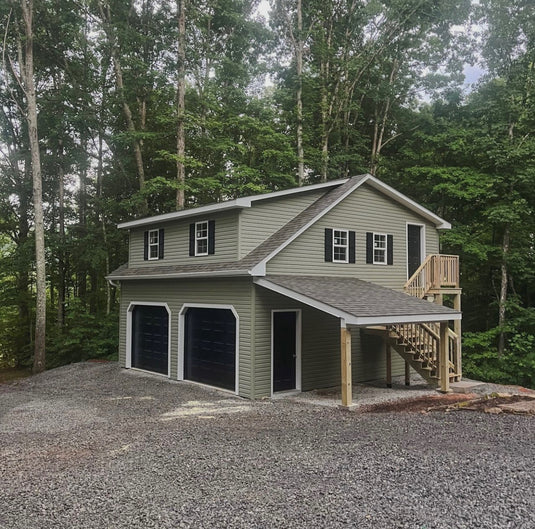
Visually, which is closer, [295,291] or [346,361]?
[346,361]

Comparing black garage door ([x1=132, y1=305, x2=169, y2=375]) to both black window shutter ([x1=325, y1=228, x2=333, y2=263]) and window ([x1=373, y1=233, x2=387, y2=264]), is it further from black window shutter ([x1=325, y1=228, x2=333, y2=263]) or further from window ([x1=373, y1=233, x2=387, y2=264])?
window ([x1=373, y1=233, x2=387, y2=264])

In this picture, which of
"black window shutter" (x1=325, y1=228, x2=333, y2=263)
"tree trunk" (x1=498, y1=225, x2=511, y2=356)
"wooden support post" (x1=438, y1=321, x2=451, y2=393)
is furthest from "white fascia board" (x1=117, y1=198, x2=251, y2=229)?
"tree trunk" (x1=498, y1=225, x2=511, y2=356)

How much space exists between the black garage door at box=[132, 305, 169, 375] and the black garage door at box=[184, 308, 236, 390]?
1298 mm

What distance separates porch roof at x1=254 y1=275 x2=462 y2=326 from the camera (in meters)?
10.7

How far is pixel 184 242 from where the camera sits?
15.7 metres

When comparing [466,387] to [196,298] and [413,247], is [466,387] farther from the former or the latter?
[196,298]

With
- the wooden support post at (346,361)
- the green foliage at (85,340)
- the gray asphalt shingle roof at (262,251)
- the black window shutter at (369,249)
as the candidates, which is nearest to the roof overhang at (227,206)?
the gray asphalt shingle roof at (262,251)

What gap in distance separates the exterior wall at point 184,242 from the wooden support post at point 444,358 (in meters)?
5.89

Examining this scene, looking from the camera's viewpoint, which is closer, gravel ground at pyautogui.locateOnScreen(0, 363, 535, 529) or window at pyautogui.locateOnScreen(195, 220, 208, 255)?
gravel ground at pyautogui.locateOnScreen(0, 363, 535, 529)

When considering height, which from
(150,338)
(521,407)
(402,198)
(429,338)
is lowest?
(521,407)

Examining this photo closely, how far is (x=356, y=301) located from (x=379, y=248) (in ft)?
15.6

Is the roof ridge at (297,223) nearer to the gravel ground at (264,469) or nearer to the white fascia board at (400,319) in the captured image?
the white fascia board at (400,319)

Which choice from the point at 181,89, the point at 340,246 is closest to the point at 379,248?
the point at 340,246

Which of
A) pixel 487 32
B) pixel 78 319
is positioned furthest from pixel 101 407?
pixel 487 32
